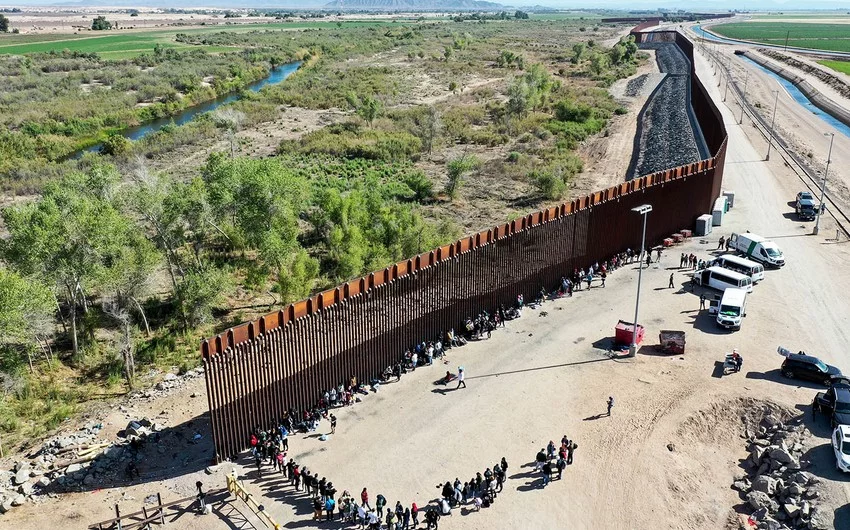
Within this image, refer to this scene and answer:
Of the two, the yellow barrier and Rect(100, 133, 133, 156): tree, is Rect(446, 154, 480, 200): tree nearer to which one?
the yellow barrier

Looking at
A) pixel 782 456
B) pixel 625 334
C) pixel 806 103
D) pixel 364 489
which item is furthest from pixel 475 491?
pixel 806 103

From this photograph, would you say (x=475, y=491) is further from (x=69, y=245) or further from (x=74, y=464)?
(x=69, y=245)

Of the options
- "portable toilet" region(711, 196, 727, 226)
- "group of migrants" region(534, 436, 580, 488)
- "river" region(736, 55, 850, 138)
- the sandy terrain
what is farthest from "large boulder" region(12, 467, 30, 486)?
"river" region(736, 55, 850, 138)

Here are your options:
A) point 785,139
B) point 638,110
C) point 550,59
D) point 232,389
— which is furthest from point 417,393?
point 550,59

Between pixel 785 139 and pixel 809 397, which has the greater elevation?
pixel 785 139

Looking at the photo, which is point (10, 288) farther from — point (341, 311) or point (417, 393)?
point (417, 393)
